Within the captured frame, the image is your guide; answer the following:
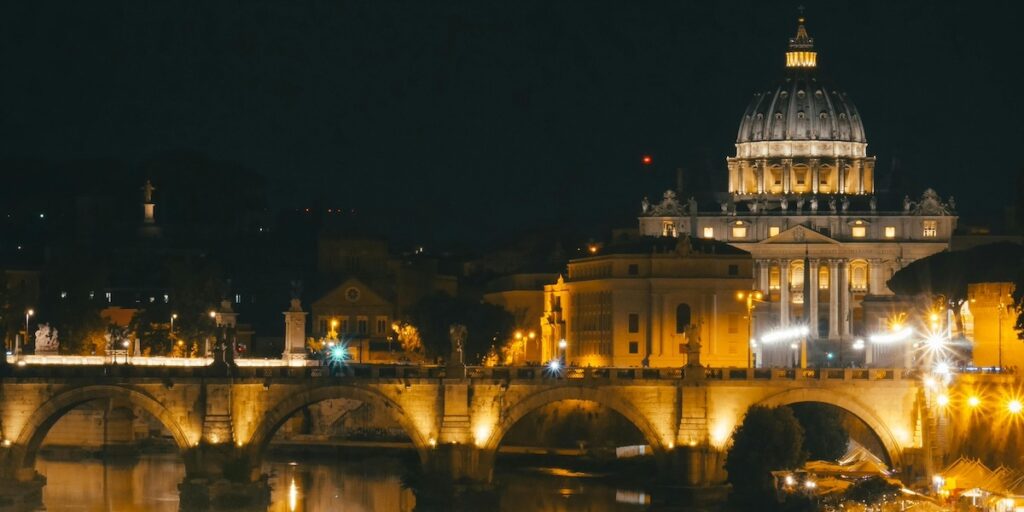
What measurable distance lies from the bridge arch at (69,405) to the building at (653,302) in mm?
43981

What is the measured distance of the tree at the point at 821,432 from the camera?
89.4m

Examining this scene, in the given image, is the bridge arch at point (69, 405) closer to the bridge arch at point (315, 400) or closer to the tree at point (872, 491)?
the bridge arch at point (315, 400)

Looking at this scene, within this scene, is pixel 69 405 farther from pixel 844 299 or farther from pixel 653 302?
pixel 844 299

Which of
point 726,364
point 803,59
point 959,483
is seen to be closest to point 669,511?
point 959,483

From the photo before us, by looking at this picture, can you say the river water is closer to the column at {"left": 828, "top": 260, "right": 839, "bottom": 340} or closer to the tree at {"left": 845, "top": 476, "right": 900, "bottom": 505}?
the tree at {"left": 845, "top": 476, "right": 900, "bottom": 505}

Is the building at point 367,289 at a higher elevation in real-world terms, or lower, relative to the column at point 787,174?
lower

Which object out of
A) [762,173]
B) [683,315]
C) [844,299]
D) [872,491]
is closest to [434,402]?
[872,491]

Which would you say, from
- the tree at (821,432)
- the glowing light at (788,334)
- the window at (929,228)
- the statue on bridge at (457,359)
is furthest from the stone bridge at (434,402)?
the window at (929,228)

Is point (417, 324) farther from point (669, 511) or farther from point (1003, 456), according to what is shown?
point (1003, 456)

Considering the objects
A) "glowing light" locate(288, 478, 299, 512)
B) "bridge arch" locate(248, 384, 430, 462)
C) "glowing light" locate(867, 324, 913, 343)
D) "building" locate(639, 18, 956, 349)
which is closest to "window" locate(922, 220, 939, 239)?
"building" locate(639, 18, 956, 349)

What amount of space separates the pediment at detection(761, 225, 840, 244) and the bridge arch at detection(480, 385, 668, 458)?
82.2 metres

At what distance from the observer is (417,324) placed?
413 ft

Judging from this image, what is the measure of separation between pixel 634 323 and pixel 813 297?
35670 mm

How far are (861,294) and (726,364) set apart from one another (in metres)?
43.0
